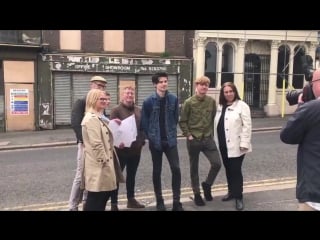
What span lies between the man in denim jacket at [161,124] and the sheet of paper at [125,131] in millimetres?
160

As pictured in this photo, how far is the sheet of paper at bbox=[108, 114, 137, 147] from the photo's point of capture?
17.5 ft

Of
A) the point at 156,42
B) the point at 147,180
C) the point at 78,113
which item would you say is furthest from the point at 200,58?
the point at 78,113

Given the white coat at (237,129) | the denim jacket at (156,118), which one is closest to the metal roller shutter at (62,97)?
the denim jacket at (156,118)

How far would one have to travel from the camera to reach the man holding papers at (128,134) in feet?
17.6

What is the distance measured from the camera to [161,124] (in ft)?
17.5

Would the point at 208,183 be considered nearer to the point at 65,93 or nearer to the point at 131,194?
the point at 131,194

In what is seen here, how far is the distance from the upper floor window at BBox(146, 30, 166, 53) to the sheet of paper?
46.7ft

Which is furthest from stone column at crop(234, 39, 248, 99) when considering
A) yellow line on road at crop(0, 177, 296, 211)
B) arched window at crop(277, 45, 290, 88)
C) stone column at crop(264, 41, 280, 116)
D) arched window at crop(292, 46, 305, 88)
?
yellow line on road at crop(0, 177, 296, 211)

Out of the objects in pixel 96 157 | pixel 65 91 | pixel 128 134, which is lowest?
pixel 96 157

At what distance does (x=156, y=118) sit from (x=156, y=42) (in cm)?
1452

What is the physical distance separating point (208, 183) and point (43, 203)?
2516mm

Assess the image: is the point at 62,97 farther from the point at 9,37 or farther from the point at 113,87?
the point at 9,37

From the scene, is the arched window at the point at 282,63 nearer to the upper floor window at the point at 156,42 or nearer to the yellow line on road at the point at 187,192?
the upper floor window at the point at 156,42

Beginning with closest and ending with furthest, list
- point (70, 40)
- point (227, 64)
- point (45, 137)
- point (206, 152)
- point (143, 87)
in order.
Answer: point (206, 152)
point (45, 137)
point (70, 40)
point (143, 87)
point (227, 64)
